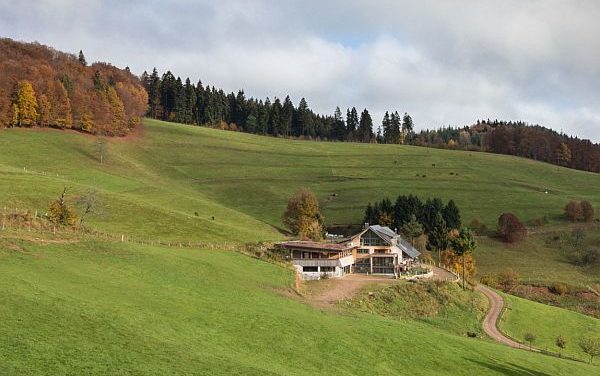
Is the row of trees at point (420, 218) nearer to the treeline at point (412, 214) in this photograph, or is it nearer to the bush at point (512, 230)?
the treeline at point (412, 214)

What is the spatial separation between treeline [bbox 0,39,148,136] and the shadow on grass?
423ft

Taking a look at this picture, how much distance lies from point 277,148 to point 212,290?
145 metres

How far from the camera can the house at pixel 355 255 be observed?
78750mm

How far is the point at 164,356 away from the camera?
81.9ft

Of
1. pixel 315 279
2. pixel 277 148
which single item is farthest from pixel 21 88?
pixel 315 279

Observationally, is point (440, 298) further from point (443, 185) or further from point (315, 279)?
point (443, 185)

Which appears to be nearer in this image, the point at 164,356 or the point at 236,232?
the point at 164,356

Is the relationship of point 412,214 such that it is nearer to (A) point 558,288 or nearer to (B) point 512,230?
(B) point 512,230

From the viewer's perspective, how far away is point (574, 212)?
133 metres

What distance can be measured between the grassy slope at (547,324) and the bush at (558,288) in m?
17.4

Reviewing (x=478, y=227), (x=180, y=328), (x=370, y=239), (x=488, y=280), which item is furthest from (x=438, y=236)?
(x=180, y=328)

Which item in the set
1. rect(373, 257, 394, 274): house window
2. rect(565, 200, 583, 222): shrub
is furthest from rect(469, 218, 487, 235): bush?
rect(373, 257, 394, 274): house window

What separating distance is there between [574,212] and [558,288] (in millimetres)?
45257

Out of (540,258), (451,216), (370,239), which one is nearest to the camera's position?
(370,239)
